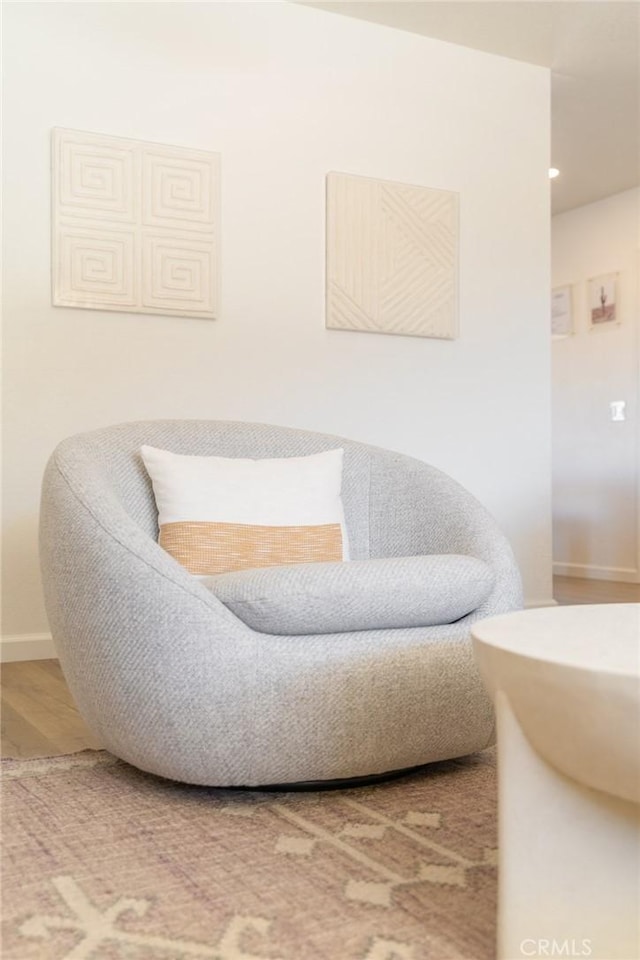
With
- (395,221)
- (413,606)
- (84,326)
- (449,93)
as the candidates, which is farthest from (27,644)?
(449,93)

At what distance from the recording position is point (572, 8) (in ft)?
13.7

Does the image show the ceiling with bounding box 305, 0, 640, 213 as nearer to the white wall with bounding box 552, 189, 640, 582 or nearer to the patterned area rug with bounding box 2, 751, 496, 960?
the white wall with bounding box 552, 189, 640, 582

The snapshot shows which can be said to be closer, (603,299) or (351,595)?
(351,595)

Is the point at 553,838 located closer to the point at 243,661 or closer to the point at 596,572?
the point at 243,661

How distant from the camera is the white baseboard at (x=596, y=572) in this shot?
6.36 metres

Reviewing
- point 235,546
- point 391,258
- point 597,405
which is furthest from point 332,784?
point 597,405

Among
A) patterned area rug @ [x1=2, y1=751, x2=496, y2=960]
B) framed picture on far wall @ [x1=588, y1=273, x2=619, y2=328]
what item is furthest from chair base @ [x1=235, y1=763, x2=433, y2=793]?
framed picture on far wall @ [x1=588, y1=273, x2=619, y2=328]

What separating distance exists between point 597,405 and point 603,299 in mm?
743

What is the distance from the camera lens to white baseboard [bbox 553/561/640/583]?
6.36 metres

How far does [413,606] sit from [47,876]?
82 cm

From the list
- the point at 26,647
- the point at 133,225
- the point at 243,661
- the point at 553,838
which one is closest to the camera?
the point at 553,838

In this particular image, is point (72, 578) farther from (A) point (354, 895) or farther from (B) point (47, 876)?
(A) point (354, 895)

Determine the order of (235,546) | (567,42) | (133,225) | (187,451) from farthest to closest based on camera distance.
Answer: (567,42) < (133,225) < (187,451) < (235,546)

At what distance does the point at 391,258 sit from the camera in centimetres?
430
